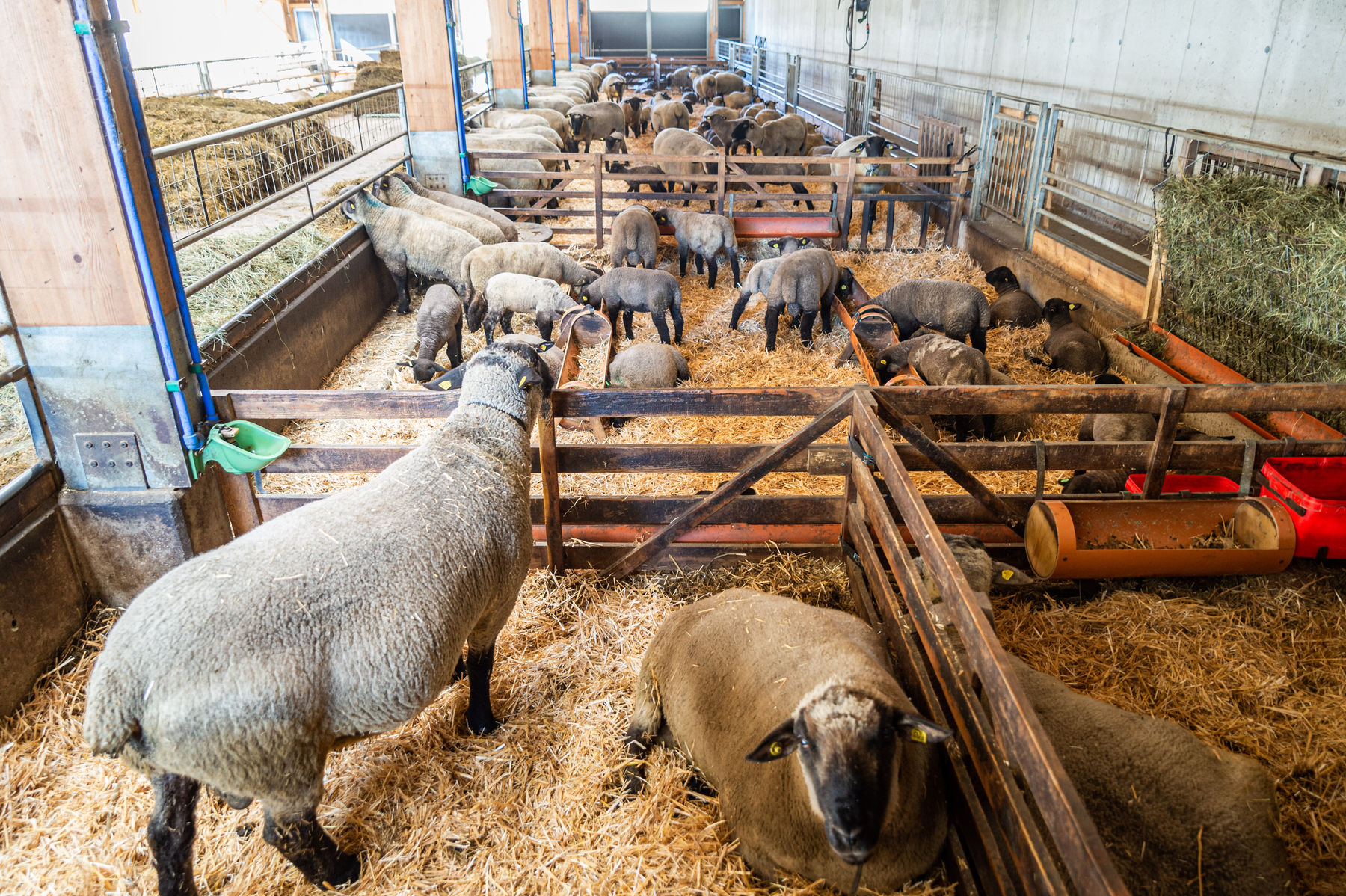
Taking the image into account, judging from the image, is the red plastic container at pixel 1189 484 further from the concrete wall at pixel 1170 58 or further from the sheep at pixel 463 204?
the sheep at pixel 463 204

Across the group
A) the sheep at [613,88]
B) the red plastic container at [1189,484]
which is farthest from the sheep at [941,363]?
the sheep at [613,88]

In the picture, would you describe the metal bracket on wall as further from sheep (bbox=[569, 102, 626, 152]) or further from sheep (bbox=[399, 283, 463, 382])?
sheep (bbox=[569, 102, 626, 152])

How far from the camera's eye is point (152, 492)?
379 cm

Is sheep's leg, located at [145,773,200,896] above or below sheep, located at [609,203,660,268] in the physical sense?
below

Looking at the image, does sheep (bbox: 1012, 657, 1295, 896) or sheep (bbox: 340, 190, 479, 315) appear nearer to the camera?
sheep (bbox: 1012, 657, 1295, 896)

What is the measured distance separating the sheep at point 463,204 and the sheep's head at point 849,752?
829 centimetres

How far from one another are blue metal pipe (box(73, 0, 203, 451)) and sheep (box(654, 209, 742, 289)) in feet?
22.8

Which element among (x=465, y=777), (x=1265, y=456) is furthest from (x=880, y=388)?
(x=465, y=777)

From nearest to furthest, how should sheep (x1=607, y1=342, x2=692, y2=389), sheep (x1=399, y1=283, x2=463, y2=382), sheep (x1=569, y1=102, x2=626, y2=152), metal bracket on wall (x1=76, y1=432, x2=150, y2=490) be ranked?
metal bracket on wall (x1=76, y1=432, x2=150, y2=490)
sheep (x1=607, y1=342, x2=692, y2=389)
sheep (x1=399, y1=283, x2=463, y2=382)
sheep (x1=569, y1=102, x2=626, y2=152)

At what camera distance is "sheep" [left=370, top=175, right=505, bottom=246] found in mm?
9242

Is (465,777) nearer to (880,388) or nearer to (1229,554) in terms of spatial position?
(880,388)

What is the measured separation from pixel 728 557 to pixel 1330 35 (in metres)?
6.46

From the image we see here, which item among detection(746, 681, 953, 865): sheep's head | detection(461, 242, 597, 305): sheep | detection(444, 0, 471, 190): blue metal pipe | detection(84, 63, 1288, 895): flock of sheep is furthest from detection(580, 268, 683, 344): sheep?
detection(746, 681, 953, 865): sheep's head

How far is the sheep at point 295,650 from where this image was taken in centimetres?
230
